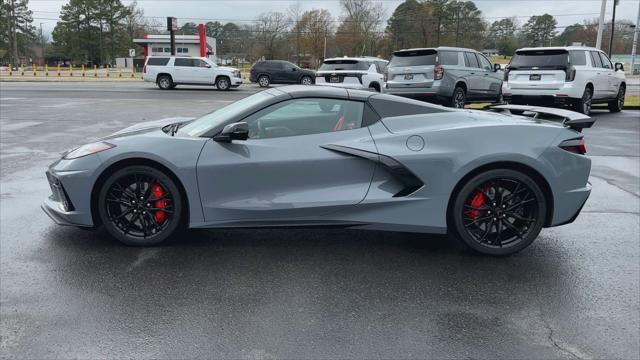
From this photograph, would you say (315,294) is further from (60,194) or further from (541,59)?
(541,59)

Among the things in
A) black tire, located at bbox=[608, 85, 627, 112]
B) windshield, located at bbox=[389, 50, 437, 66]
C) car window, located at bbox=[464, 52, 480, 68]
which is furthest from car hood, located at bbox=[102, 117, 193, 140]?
black tire, located at bbox=[608, 85, 627, 112]

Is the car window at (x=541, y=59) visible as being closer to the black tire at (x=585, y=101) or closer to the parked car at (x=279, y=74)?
the black tire at (x=585, y=101)

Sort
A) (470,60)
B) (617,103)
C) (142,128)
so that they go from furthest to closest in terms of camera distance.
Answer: (617,103) → (470,60) → (142,128)

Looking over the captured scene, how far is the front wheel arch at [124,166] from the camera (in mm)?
4285

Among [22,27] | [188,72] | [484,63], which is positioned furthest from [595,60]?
[22,27]

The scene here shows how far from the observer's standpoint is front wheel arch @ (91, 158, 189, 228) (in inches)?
169

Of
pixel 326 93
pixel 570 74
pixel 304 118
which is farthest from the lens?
pixel 570 74

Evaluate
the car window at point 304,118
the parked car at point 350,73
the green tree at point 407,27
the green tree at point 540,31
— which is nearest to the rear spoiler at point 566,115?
the car window at point 304,118

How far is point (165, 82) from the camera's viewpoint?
27.9 meters

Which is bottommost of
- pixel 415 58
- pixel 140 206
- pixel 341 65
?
pixel 140 206

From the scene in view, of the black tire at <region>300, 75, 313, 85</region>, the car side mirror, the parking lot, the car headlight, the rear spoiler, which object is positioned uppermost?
the black tire at <region>300, 75, 313, 85</region>

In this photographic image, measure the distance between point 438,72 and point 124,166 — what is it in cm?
1180

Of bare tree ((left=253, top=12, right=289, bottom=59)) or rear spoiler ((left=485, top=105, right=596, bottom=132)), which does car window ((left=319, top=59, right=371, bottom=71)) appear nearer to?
rear spoiler ((left=485, top=105, right=596, bottom=132))

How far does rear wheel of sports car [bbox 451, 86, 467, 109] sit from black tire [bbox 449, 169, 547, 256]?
11145 mm
